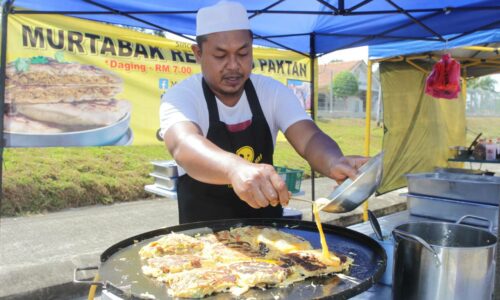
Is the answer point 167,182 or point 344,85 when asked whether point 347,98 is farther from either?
point 167,182

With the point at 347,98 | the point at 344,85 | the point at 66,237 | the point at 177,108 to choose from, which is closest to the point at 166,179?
the point at 66,237

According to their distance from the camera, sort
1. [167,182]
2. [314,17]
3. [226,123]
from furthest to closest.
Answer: [167,182] < [314,17] < [226,123]

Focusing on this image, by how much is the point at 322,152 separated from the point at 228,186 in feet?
1.78

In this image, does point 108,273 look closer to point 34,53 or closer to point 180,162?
point 180,162

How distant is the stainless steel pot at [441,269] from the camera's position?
4.02 feet

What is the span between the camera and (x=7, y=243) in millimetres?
5148

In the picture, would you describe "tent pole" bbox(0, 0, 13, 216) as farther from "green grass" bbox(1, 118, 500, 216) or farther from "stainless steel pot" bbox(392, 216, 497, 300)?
"green grass" bbox(1, 118, 500, 216)

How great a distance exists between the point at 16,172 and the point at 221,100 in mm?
6510

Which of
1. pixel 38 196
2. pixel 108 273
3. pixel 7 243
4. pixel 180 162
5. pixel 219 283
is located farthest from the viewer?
pixel 38 196

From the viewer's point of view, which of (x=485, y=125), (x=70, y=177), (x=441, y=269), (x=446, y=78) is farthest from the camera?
(x=485, y=125)

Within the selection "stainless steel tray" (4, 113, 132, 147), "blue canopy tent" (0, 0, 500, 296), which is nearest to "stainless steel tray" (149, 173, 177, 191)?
"stainless steel tray" (4, 113, 132, 147)

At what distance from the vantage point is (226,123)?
2.12 meters

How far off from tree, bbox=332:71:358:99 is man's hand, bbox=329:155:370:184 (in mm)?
42742

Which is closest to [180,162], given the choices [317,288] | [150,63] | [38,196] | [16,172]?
[317,288]
